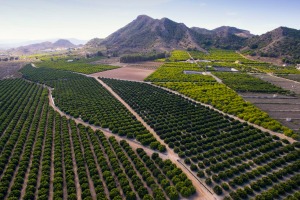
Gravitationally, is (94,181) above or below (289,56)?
below

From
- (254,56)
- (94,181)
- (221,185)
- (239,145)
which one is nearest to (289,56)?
(254,56)

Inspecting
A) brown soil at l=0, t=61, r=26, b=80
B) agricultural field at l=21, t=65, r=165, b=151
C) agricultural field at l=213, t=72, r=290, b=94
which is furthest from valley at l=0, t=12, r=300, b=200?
brown soil at l=0, t=61, r=26, b=80

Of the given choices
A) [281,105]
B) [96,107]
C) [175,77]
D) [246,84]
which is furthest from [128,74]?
[281,105]

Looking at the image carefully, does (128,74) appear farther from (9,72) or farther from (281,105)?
(281,105)

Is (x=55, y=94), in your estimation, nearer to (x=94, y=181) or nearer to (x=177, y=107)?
(x=177, y=107)

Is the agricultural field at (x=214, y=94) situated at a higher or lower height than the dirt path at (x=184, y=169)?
higher

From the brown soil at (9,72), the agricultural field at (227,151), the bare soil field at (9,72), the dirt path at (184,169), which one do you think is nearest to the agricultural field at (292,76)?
the agricultural field at (227,151)

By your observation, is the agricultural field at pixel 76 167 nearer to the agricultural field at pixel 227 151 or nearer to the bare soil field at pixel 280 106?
the agricultural field at pixel 227 151

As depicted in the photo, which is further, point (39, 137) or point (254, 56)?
point (254, 56)
